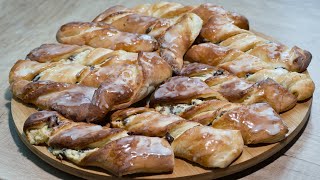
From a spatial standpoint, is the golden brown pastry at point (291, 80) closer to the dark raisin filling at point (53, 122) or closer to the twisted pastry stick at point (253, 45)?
the twisted pastry stick at point (253, 45)

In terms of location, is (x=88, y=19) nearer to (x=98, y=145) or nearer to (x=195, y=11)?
(x=195, y=11)

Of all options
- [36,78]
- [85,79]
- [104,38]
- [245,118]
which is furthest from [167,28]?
[245,118]

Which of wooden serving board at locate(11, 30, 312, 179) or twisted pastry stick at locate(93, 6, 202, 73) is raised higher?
twisted pastry stick at locate(93, 6, 202, 73)

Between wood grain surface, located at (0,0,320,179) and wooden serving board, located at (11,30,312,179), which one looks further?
wood grain surface, located at (0,0,320,179)

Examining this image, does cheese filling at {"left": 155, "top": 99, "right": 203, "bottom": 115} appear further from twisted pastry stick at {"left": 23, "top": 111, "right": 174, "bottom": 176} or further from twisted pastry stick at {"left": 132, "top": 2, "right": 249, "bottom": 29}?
twisted pastry stick at {"left": 132, "top": 2, "right": 249, "bottom": 29}

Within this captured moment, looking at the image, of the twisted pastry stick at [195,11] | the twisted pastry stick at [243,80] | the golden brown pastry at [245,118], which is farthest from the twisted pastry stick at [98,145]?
the twisted pastry stick at [195,11]

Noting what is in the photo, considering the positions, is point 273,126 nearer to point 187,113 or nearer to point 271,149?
point 271,149

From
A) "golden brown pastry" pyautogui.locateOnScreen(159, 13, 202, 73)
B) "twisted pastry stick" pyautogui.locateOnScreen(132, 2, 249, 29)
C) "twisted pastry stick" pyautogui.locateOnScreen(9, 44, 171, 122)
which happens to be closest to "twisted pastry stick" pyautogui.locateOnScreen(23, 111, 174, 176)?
"twisted pastry stick" pyautogui.locateOnScreen(9, 44, 171, 122)
